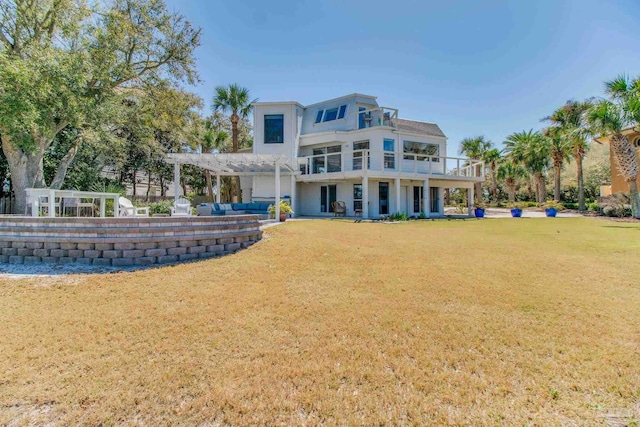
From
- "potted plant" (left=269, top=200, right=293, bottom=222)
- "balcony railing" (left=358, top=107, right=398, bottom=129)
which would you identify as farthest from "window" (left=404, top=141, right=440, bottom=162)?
"potted plant" (left=269, top=200, right=293, bottom=222)

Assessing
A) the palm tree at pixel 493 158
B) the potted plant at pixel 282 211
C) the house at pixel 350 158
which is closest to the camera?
the potted plant at pixel 282 211

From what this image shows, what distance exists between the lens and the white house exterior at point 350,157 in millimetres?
18766

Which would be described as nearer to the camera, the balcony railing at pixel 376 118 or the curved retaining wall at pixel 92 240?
the curved retaining wall at pixel 92 240

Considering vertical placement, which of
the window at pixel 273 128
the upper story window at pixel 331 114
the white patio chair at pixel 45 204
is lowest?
the white patio chair at pixel 45 204

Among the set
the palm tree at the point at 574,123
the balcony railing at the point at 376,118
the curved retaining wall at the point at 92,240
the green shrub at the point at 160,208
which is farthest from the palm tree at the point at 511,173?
the curved retaining wall at the point at 92,240

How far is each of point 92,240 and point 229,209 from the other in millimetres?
8185

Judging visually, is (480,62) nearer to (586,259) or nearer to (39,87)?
(586,259)

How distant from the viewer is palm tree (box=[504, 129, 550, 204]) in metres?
29.9

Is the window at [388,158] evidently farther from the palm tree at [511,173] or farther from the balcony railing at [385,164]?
the palm tree at [511,173]

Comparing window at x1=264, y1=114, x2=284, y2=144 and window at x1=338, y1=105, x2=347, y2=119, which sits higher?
window at x1=338, y1=105, x2=347, y2=119

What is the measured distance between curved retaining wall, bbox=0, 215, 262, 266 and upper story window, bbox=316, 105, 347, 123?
52.1ft

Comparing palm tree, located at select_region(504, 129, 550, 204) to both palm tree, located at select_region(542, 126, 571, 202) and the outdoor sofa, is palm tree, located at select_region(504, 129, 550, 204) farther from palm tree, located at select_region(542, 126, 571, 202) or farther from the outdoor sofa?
the outdoor sofa

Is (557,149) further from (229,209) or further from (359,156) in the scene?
(229,209)

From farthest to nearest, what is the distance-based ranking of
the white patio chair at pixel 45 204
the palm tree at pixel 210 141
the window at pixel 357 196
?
the palm tree at pixel 210 141
the window at pixel 357 196
the white patio chair at pixel 45 204
